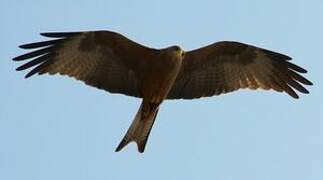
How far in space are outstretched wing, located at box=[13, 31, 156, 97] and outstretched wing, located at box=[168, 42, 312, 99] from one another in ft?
2.54

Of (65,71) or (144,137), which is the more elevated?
(65,71)

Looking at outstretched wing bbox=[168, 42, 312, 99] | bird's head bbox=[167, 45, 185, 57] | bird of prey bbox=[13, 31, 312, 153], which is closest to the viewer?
bird's head bbox=[167, 45, 185, 57]

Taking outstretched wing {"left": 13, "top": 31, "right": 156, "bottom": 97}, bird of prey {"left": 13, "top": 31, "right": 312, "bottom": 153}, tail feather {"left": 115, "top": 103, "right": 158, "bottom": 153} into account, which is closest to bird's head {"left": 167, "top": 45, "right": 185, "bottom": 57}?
bird of prey {"left": 13, "top": 31, "right": 312, "bottom": 153}

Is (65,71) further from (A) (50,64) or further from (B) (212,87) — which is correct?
(B) (212,87)

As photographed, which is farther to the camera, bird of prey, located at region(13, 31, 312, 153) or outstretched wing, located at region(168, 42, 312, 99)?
outstretched wing, located at region(168, 42, 312, 99)

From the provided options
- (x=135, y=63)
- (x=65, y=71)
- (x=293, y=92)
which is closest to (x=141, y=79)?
(x=135, y=63)

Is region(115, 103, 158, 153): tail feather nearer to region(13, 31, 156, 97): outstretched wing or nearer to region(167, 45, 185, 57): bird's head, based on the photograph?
region(13, 31, 156, 97): outstretched wing

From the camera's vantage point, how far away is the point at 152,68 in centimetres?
1159

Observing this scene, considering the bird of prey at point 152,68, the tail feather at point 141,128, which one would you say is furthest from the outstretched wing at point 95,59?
the tail feather at point 141,128

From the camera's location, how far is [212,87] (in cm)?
1233

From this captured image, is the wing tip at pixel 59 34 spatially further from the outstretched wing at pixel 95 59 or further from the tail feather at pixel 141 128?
the tail feather at pixel 141 128

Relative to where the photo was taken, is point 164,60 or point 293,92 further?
point 293,92

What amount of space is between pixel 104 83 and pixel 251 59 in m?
2.48

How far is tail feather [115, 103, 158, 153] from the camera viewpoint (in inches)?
458
